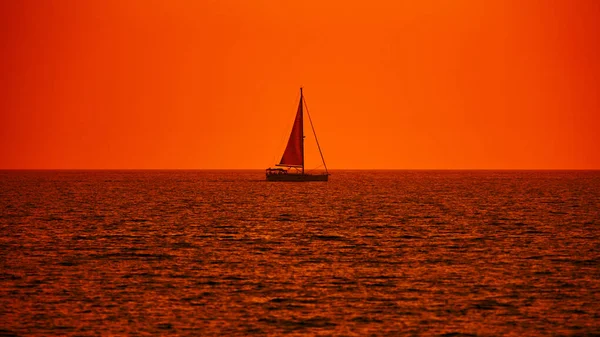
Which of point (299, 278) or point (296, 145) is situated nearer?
point (299, 278)

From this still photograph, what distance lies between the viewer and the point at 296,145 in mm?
160625

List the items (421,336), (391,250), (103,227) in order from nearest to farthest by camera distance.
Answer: (421,336), (391,250), (103,227)

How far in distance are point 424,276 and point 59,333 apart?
1890 centimetres

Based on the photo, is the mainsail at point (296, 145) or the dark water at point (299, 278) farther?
the mainsail at point (296, 145)

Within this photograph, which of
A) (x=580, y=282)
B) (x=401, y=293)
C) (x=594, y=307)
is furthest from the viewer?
(x=580, y=282)

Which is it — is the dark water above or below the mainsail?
below

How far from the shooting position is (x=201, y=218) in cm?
8875

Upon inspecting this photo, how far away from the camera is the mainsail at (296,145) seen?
15962 cm

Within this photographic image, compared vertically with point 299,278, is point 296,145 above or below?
above

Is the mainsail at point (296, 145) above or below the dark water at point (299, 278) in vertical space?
above

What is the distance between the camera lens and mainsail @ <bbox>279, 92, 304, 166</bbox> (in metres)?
160

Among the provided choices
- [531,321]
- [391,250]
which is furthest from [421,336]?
[391,250]

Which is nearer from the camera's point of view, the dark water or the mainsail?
the dark water

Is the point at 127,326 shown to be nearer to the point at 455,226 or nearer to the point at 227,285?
the point at 227,285
